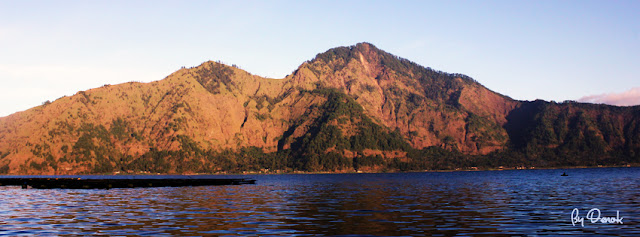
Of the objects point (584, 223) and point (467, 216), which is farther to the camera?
point (467, 216)

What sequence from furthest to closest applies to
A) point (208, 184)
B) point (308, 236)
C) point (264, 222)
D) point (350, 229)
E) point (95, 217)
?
point (208, 184) < point (95, 217) < point (264, 222) < point (350, 229) < point (308, 236)

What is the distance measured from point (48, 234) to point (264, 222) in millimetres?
15121

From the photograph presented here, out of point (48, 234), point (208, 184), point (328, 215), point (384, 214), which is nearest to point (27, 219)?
point (48, 234)

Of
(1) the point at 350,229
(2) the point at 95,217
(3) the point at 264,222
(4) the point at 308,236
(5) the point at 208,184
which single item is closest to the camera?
(4) the point at 308,236

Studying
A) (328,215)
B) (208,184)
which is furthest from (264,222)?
(208,184)

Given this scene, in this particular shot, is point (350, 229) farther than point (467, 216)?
No

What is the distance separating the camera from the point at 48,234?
35219mm

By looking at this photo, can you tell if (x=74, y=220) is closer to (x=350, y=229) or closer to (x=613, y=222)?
(x=350, y=229)

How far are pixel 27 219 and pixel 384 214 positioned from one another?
99.1ft

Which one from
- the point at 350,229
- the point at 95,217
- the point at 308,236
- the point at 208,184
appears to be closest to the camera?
the point at 308,236

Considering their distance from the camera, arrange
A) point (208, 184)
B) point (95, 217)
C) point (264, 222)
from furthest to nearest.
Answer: point (208, 184)
point (95, 217)
point (264, 222)

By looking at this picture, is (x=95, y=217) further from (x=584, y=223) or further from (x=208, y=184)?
(x=208, y=184)

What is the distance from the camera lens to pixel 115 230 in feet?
123

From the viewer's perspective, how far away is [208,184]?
449 feet
